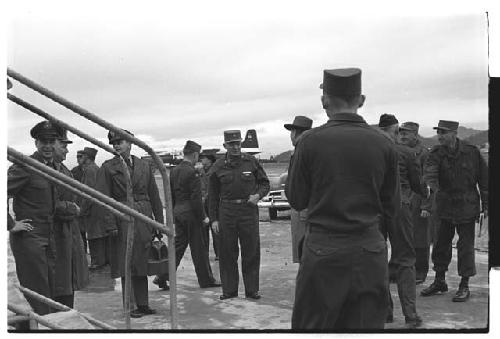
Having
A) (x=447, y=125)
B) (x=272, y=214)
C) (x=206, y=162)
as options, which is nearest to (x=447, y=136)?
(x=447, y=125)

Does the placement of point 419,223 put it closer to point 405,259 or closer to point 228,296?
point 405,259

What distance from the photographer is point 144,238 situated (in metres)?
6.42

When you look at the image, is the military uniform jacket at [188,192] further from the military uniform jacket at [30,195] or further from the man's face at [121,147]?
the military uniform jacket at [30,195]

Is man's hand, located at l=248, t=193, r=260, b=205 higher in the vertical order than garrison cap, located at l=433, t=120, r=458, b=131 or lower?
lower

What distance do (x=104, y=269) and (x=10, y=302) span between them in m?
5.52

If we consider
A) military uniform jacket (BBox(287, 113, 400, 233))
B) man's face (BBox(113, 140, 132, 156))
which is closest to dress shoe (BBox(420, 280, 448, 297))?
man's face (BBox(113, 140, 132, 156))

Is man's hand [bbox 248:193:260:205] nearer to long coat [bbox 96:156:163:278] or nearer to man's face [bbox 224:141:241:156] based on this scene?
man's face [bbox 224:141:241:156]

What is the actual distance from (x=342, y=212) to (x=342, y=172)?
22cm

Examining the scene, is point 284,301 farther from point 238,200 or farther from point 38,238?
point 38,238

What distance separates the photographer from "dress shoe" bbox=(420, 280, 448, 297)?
22.1 ft

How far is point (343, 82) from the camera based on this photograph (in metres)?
3.54

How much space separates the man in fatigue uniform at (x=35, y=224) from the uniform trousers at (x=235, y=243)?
8.19 ft

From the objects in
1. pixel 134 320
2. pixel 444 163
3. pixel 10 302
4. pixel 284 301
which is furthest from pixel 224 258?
pixel 10 302

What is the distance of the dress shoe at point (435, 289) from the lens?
6.75 meters
